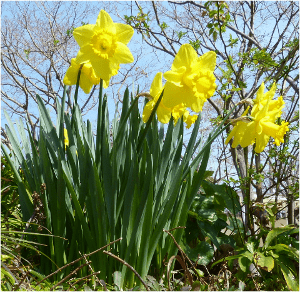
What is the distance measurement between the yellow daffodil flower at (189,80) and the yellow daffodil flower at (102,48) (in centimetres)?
17

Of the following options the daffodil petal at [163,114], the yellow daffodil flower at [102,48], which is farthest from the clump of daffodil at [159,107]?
the yellow daffodil flower at [102,48]

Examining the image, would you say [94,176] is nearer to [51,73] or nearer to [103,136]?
[103,136]

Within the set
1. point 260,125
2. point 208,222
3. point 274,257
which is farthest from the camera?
point 208,222

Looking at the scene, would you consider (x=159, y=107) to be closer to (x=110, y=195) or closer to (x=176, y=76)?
(x=176, y=76)

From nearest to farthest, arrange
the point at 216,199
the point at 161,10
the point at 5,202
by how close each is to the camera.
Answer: the point at 5,202
the point at 216,199
the point at 161,10

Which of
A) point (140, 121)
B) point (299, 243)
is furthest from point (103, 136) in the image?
point (299, 243)

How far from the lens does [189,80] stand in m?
→ 1.08

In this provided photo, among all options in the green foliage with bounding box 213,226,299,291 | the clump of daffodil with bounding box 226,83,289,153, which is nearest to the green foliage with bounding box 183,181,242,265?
the green foliage with bounding box 213,226,299,291

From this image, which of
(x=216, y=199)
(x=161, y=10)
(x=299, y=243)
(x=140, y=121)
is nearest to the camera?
(x=140, y=121)

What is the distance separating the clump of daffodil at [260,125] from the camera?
3.89 ft

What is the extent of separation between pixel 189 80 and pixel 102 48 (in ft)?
0.99

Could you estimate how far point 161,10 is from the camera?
198 inches

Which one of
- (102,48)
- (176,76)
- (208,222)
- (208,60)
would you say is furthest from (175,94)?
(208,222)

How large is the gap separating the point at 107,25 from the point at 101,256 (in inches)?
30.3
